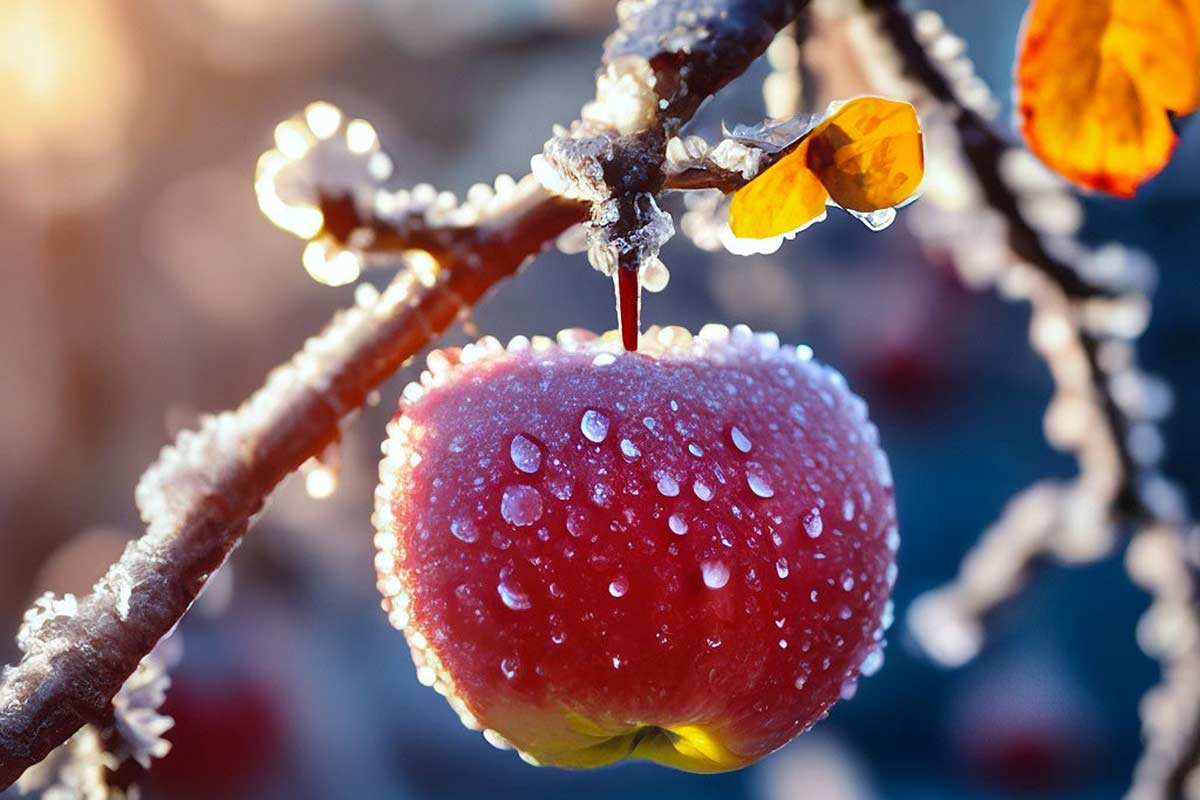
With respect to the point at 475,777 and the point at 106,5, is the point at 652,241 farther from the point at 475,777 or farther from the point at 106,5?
the point at 106,5

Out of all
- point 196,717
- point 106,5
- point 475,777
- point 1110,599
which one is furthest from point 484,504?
point 106,5

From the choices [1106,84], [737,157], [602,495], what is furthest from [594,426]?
[1106,84]

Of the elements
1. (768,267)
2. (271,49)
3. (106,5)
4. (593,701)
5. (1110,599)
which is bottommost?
(1110,599)

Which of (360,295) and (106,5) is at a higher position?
(106,5)

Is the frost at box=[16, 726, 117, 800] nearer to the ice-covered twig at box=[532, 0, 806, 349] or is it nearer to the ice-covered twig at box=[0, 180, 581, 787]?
the ice-covered twig at box=[0, 180, 581, 787]

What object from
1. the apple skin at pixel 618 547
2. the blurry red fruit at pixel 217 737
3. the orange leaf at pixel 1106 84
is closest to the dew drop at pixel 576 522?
the apple skin at pixel 618 547

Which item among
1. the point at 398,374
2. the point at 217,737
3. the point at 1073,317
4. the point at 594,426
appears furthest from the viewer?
the point at 398,374

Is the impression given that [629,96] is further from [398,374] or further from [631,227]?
[398,374]
